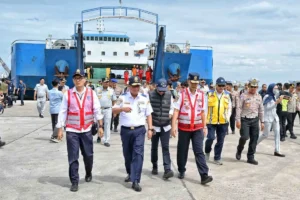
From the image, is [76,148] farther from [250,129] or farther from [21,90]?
[21,90]

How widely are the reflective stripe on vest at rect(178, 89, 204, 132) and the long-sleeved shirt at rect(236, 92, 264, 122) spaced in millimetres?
1544

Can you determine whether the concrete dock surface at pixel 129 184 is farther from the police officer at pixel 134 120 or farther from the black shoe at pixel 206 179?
the police officer at pixel 134 120

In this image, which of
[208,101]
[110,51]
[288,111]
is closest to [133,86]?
[208,101]

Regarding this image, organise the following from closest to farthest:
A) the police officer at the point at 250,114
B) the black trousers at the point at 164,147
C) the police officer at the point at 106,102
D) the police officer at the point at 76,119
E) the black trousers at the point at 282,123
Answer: the police officer at the point at 76,119
the black trousers at the point at 164,147
the police officer at the point at 250,114
the police officer at the point at 106,102
the black trousers at the point at 282,123

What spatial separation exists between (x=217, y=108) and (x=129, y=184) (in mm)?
2305

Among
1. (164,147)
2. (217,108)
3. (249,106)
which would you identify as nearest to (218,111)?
(217,108)

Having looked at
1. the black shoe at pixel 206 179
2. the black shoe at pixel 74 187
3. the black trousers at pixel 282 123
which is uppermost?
the black trousers at pixel 282 123

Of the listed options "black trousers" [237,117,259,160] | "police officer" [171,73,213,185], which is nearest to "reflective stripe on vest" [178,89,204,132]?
"police officer" [171,73,213,185]

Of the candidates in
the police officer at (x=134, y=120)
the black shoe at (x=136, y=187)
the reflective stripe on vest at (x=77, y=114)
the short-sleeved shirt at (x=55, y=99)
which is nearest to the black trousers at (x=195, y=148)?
the police officer at (x=134, y=120)

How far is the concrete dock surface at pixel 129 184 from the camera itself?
527 cm

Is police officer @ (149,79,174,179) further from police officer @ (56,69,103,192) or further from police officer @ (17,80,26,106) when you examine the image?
police officer @ (17,80,26,106)

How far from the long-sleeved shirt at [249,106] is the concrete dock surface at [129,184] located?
2.99 ft

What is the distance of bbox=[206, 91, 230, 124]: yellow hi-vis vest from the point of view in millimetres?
7156

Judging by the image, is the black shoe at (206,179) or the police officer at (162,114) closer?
the black shoe at (206,179)
